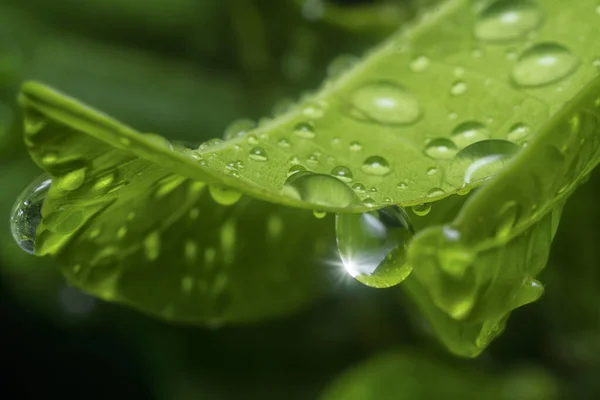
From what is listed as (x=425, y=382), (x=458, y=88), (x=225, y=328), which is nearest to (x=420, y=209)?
(x=458, y=88)

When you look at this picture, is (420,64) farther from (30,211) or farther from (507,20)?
(30,211)

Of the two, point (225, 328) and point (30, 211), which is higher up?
point (30, 211)

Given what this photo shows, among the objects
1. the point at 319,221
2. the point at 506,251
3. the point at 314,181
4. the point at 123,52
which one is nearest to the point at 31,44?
the point at 123,52

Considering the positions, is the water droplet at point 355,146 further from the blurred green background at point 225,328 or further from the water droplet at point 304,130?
the blurred green background at point 225,328

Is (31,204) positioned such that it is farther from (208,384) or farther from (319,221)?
(208,384)

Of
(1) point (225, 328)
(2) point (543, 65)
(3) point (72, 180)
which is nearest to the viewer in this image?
(3) point (72, 180)
